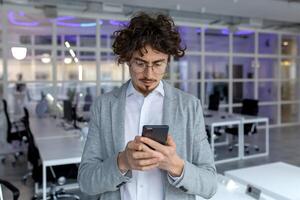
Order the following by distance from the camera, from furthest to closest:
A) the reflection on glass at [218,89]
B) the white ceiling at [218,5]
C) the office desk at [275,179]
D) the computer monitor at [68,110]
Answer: the reflection on glass at [218,89]
the white ceiling at [218,5]
the computer monitor at [68,110]
the office desk at [275,179]

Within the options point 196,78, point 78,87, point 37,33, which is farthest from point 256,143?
point 37,33

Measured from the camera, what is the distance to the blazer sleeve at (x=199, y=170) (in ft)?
3.03

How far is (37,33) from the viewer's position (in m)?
7.37

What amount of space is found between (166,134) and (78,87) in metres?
7.14

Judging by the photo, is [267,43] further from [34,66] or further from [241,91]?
[34,66]

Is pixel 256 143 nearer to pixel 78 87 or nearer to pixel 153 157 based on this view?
pixel 78 87

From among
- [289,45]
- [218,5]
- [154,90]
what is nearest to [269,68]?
[289,45]

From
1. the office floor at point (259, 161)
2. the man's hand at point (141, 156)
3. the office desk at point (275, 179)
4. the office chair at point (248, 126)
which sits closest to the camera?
the man's hand at point (141, 156)

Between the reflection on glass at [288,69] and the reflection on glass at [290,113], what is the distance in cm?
101

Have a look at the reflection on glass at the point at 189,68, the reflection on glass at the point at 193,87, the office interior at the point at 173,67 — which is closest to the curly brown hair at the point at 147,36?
the office interior at the point at 173,67

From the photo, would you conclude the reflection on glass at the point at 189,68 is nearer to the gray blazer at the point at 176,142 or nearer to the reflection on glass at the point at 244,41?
the reflection on glass at the point at 244,41

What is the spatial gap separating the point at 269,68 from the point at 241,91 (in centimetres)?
146

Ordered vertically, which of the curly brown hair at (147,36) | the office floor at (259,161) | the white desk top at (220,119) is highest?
the curly brown hair at (147,36)

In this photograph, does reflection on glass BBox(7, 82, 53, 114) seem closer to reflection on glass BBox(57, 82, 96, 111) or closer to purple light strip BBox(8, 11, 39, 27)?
reflection on glass BBox(57, 82, 96, 111)
